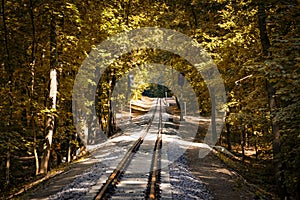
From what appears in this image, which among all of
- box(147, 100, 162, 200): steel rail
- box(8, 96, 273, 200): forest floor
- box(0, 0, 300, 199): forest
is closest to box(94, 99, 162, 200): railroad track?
box(147, 100, 162, 200): steel rail

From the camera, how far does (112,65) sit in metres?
23.7

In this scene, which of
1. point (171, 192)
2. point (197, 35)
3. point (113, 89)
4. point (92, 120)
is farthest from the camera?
point (113, 89)

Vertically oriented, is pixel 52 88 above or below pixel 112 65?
below

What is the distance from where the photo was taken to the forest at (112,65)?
968 cm

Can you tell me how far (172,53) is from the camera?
2536 cm

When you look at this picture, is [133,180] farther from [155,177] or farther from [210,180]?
[210,180]

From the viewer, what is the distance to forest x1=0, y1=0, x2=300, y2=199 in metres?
9.68

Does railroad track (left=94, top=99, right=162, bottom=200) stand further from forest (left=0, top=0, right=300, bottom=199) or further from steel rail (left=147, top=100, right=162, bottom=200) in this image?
forest (left=0, top=0, right=300, bottom=199)

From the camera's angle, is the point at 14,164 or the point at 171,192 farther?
the point at 14,164

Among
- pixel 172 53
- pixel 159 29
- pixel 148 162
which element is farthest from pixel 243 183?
pixel 159 29

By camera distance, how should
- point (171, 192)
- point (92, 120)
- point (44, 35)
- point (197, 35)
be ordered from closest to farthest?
1. point (171, 192)
2. point (44, 35)
3. point (197, 35)
4. point (92, 120)

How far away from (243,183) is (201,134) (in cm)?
1673

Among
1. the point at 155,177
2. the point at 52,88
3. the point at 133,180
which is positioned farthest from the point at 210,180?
the point at 52,88

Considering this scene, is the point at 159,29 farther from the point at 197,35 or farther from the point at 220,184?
the point at 220,184
